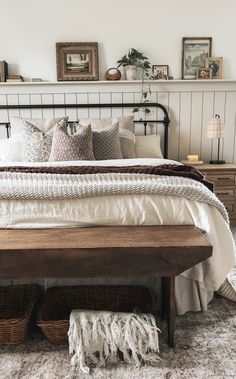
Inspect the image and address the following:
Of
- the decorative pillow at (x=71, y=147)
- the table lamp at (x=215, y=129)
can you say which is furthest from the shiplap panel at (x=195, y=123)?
the decorative pillow at (x=71, y=147)

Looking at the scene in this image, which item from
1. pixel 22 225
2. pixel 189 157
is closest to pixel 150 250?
pixel 22 225

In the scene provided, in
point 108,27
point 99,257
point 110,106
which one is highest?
point 108,27

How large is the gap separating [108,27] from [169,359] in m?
3.07

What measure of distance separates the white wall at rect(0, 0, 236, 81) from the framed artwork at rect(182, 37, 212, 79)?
0.06 meters

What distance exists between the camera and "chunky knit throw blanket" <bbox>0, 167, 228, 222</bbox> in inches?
61.9

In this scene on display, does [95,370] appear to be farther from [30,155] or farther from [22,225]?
[30,155]

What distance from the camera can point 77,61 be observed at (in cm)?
342

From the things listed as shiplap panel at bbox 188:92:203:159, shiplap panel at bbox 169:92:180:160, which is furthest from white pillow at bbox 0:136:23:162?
shiplap panel at bbox 188:92:203:159

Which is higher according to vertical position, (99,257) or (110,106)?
(110,106)

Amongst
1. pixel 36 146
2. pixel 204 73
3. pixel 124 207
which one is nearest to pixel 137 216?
pixel 124 207

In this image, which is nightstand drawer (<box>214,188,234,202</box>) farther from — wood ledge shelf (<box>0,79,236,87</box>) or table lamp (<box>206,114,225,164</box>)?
wood ledge shelf (<box>0,79,236,87</box>)

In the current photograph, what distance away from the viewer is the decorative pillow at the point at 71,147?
2602 mm

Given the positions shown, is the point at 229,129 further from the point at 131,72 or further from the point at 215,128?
the point at 131,72

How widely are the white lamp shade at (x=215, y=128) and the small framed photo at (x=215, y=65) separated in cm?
50
